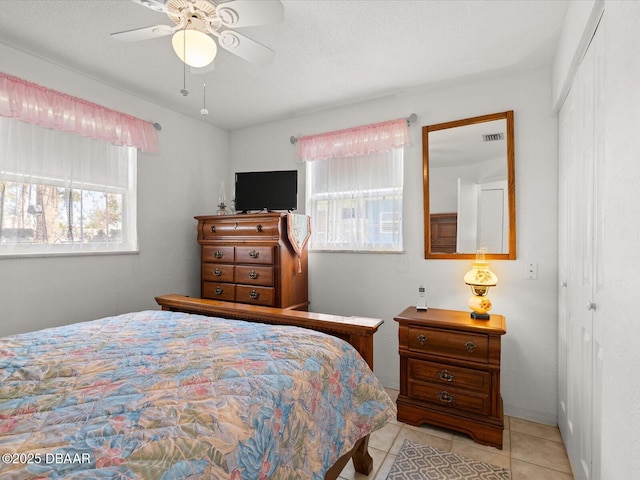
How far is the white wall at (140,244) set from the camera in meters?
2.27

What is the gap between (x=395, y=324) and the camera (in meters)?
2.93

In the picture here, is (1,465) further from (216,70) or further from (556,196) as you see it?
(556,196)

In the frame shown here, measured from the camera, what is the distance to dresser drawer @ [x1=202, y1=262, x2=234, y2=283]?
10.2 ft

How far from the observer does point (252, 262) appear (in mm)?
2992

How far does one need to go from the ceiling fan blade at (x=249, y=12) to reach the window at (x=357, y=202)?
171cm

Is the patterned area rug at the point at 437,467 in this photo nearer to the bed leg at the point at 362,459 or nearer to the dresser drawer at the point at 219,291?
the bed leg at the point at 362,459

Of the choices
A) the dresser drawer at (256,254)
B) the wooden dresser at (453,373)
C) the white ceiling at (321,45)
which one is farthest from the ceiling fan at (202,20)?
the wooden dresser at (453,373)

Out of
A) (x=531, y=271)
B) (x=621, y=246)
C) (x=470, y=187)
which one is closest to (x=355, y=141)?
(x=470, y=187)

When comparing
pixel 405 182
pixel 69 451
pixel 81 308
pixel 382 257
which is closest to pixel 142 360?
pixel 69 451

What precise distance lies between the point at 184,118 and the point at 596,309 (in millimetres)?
3575

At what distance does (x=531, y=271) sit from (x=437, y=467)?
148 cm

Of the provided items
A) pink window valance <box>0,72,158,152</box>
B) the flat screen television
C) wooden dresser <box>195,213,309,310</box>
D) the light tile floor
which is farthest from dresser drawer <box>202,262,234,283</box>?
the light tile floor

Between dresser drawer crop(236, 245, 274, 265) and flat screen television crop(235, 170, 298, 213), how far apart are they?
0.45 m

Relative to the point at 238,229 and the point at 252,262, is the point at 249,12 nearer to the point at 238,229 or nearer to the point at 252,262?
the point at 238,229
